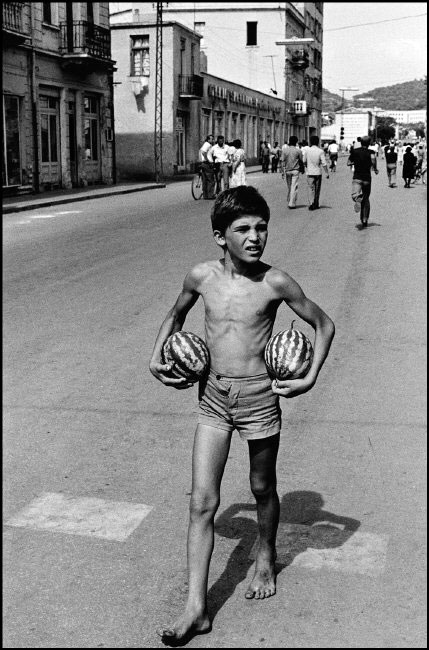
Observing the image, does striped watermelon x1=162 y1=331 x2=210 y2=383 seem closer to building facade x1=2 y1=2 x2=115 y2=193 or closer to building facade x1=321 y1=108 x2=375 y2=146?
building facade x1=2 y1=2 x2=115 y2=193

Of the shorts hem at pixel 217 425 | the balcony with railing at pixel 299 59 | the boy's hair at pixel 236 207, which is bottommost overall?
the shorts hem at pixel 217 425

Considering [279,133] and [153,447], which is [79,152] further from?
[279,133]

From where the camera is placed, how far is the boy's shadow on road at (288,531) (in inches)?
148

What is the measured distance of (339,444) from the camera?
5.27 meters

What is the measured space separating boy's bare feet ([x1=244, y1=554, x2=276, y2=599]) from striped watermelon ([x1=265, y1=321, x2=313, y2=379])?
81 centimetres

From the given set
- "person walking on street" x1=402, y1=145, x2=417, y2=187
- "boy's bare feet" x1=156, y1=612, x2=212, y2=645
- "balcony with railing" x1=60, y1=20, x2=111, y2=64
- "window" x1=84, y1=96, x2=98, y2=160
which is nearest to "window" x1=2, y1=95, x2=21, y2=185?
"balcony with railing" x1=60, y1=20, x2=111, y2=64

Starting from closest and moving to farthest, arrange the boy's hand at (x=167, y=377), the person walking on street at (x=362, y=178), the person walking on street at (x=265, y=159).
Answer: the boy's hand at (x=167, y=377)
the person walking on street at (x=362, y=178)
the person walking on street at (x=265, y=159)

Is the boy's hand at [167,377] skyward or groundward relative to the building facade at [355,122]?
groundward

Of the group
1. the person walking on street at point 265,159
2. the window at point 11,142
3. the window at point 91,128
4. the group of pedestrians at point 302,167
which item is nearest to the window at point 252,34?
the person walking on street at point 265,159

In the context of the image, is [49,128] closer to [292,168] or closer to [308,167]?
[292,168]

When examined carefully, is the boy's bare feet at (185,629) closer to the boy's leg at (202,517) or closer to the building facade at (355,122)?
the boy's leg at (202,517)

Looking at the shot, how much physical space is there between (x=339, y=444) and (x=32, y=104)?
25157mm

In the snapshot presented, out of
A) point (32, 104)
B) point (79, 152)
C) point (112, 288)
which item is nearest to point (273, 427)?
point (112, 288)

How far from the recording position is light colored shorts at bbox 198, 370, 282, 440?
338 cm
